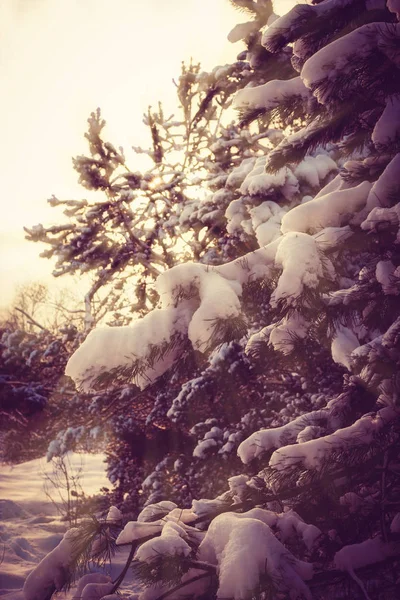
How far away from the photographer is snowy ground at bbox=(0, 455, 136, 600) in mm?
5543

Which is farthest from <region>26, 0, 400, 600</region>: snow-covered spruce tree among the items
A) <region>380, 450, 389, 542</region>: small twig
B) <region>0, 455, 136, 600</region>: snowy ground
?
<region>0, 455, 136, 600</region>: snowy ground

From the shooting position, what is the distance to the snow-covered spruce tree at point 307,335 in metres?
1.33

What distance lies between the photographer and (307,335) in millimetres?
1979

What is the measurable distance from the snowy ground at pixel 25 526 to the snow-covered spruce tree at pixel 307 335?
2123mm

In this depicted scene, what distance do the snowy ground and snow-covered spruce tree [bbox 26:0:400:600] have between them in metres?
2.12

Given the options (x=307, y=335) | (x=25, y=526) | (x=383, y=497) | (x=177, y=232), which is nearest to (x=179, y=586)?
(x=383, y=497)

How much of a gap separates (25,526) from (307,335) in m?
8.87

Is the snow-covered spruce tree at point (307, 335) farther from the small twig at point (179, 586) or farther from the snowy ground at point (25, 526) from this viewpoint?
the snowy ground at point (25, 526)

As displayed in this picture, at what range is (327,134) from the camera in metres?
1.81

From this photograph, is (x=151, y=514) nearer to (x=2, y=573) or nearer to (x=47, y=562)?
(x=47, y=562)

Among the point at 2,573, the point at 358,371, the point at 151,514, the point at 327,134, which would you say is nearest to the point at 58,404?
the point at 2,573

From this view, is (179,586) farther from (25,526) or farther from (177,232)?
(25,526)

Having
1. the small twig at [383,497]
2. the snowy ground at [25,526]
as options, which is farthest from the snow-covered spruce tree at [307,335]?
the snowy ground at [25,526]

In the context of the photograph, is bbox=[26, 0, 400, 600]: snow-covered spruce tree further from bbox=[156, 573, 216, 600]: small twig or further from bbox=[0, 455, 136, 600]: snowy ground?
bbox=[0, 455, 136, 600]: snowy ground
